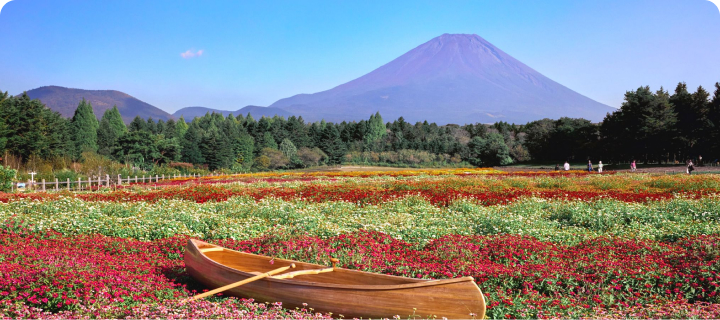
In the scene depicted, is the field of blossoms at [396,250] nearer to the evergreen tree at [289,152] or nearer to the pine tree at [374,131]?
the evergreen tree at [289,152]

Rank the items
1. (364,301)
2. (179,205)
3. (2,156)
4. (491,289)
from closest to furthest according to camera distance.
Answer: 1. (364,301)
2. (491,289)
3. (179,205)
4. (2,156)

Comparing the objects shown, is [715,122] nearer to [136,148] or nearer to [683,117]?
[683,117]

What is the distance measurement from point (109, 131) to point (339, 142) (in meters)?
33.8

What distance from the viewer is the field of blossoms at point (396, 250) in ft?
16.5

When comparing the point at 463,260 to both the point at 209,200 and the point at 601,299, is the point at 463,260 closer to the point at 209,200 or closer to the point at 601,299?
the point at 601,299

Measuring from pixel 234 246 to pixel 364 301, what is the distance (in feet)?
13.3

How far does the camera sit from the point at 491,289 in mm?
5754

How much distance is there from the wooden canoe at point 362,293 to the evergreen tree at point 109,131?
199 ft

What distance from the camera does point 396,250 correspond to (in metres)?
7.61

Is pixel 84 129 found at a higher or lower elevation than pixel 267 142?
higher

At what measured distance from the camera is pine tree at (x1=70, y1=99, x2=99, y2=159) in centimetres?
5575

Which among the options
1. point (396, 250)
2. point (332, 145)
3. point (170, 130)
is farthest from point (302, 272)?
point (170, 130)

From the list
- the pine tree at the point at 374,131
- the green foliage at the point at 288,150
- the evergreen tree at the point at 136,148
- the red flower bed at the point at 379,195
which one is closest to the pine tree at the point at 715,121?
the red flower bed at the point at 379,195

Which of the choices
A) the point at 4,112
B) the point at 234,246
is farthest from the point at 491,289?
the point at 4,112
